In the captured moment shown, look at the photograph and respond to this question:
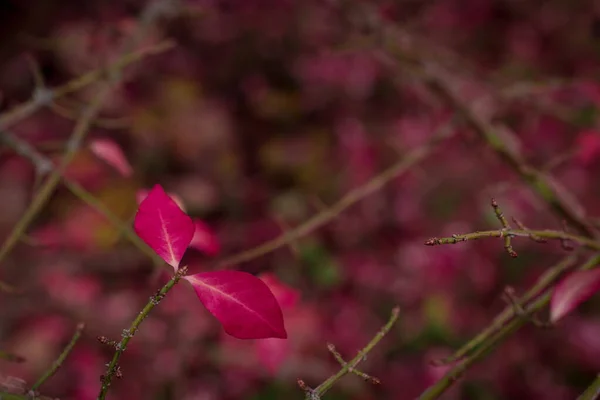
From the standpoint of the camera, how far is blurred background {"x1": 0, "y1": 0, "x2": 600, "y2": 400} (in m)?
1.53

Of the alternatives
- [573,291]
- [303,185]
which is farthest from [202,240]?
[303,185]

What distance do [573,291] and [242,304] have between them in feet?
1.12

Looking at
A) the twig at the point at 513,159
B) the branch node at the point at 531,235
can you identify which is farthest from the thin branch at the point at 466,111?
the branch node at the point at 531,235

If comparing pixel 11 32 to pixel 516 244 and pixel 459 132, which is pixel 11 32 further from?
pixel 516 244

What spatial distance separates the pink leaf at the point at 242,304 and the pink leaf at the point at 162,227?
0.11ft

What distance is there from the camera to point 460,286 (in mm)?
1835

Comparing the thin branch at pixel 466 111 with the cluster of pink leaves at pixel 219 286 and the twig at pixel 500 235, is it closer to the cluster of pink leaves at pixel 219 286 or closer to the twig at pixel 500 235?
the twig at pixel 500 235

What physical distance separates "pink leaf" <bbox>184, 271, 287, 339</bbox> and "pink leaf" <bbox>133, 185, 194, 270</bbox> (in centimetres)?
3

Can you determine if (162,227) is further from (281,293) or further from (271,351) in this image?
(271,351)

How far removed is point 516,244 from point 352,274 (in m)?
0.55

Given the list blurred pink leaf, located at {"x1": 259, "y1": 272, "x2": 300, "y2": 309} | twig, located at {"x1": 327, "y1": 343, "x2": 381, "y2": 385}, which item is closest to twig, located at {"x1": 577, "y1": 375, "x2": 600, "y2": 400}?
twig, located at {"x1": 327, "y1": 343, "x2": 381, "y2": 385}

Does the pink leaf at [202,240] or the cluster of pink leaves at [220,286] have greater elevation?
the pink leaf at [202,240]

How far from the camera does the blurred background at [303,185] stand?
5.03ft

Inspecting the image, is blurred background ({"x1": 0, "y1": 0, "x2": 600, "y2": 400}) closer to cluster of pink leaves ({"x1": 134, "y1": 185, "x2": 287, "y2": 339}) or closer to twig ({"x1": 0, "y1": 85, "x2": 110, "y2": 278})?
twig ({"x1": 0, "y1": 85, "x2": 110, "y2": 278})
